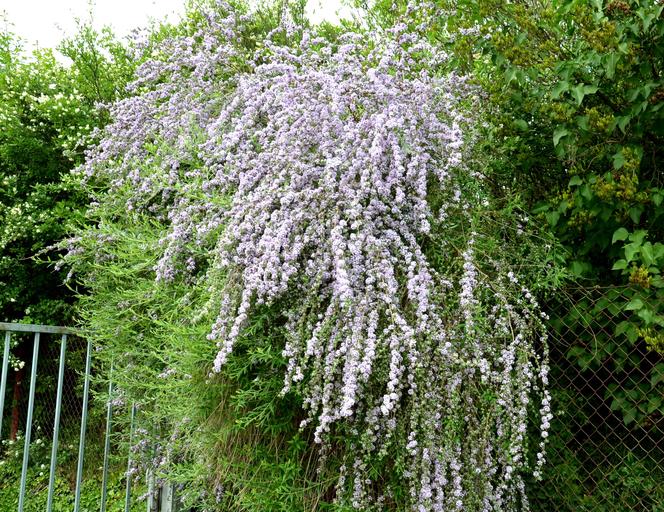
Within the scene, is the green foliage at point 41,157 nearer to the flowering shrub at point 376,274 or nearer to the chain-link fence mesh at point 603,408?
the flowering shrub at point 376,274

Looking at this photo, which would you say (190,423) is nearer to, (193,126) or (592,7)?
(193,126)

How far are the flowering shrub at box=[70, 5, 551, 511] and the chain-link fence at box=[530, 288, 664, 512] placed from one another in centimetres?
16

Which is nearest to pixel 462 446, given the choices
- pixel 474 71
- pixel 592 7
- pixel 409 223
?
pixel 409 223

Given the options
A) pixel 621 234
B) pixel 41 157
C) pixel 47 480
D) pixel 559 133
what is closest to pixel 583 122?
pixel 559 133

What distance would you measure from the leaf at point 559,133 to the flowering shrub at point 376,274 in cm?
42

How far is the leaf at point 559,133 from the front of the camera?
2.86 metres

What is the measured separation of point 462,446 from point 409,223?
0.94 meters

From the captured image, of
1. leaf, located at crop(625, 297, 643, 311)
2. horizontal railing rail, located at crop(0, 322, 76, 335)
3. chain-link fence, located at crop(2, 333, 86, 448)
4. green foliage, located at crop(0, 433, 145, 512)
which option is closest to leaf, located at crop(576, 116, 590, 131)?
leaf, located at crop(625, 297, 643, 311)

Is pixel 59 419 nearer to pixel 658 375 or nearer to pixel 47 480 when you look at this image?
pixel 658 375

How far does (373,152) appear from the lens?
249cm

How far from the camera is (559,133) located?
9.48ft

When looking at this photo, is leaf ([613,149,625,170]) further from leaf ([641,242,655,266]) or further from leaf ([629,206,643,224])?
leaf ([641,242,655,266])

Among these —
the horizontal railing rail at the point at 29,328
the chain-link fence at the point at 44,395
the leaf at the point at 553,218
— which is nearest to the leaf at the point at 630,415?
the leaf at the point at 553,218

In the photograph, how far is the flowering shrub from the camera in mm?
2273
